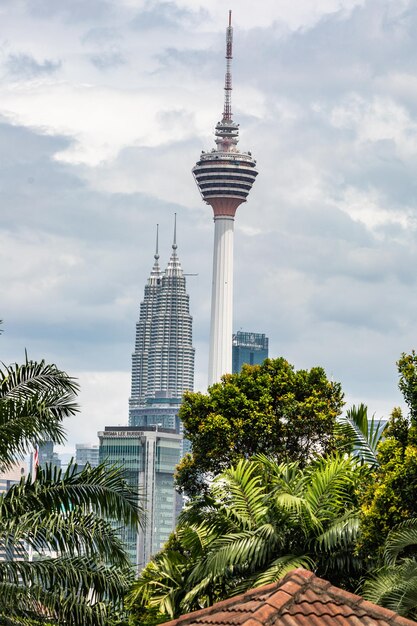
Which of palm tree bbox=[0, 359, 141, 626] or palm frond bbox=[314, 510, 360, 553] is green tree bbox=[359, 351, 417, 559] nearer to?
palm frond bbox=[314, 510, 360, 553]

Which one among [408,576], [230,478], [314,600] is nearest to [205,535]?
[230,478]

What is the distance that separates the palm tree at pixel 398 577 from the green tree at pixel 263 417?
21.5 m

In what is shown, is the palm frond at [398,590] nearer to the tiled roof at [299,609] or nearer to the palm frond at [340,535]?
the palm frond at [340,535]

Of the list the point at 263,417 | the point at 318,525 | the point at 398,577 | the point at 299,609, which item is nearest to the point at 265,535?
the point at 318,525

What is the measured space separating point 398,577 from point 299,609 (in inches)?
199

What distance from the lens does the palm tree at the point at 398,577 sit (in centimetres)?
2039

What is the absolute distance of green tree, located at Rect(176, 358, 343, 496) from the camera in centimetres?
4575

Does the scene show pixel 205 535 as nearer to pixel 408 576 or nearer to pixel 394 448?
pixel 394 448

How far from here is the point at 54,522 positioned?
2258 cm

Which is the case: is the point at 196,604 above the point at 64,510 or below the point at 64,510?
below

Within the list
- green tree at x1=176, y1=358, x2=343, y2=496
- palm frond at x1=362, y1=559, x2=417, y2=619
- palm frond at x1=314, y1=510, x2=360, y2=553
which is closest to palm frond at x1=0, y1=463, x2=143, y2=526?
palm frond at x1=314, y1=510, x2=360, y2=553

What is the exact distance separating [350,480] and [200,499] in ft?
12.8

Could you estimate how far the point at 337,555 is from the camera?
24641 mm

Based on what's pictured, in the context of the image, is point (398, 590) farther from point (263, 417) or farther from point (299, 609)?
point (263, 417)
